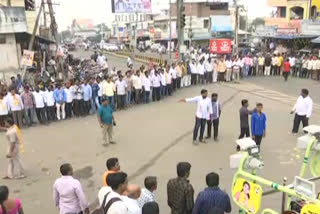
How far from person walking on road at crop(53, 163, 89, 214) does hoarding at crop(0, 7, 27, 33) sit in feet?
62.8

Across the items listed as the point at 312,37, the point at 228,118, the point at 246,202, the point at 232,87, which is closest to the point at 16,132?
the point at 246,202

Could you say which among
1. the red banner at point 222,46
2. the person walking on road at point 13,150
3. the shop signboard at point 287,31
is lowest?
the person walking on road at point 13,150

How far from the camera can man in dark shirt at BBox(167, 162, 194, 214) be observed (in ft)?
16.9

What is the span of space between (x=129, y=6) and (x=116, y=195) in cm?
2754

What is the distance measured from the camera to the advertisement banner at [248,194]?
4.84m

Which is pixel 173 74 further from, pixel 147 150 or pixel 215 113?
pixel 147 150

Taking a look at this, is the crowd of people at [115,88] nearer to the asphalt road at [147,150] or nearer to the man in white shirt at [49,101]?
the man in white shirt at [49,101]

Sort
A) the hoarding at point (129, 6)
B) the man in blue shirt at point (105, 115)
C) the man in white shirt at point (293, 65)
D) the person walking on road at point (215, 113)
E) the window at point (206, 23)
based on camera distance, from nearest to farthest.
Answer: the man in blue shirt at point (105, 115), the person walking on road at point (215, 113), the man in white shirt at point (293, 65), the hoarding at point (129, 6), the window at point (206, 23)

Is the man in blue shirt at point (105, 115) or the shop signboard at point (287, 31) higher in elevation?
the shop signboard at point (287, 31)

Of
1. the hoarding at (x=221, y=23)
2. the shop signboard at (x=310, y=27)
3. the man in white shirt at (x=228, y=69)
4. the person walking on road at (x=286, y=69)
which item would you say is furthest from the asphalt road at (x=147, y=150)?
the hoarding at (x=221, y=23)

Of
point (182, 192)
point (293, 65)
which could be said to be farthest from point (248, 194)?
point (293, 65)

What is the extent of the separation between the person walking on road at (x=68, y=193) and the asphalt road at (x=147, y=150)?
1657 mm

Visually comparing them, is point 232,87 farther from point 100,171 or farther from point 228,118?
point 100,171

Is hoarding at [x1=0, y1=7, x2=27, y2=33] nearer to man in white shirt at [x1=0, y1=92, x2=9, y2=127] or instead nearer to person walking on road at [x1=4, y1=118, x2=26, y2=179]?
→ man in white shirt at [x1=0, y1=92, x2=9, y2=127]
